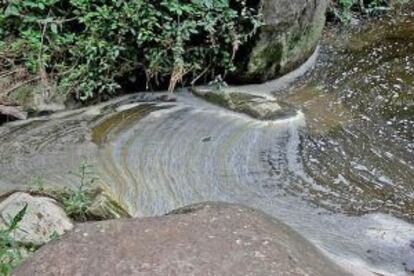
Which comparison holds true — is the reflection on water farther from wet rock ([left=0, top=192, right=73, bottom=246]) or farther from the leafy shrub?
wet rock ([left=0, top=192, right=73, bottom=246])

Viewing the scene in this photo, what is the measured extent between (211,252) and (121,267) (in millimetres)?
352

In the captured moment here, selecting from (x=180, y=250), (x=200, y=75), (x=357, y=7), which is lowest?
(x=180, y=250)

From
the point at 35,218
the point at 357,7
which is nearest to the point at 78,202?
the point at 35,218

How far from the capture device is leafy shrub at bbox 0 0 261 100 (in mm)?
5785

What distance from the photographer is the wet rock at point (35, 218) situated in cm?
363

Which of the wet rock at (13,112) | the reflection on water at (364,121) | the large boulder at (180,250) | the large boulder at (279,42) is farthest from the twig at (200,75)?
the large boulder at (180,250)

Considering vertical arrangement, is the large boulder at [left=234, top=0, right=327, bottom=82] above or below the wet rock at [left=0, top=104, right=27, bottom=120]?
above

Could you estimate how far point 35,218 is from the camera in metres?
3.76

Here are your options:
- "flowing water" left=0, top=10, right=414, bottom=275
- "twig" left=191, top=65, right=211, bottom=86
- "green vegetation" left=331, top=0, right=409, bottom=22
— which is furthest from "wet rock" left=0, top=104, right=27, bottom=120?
"green vegetation" left=331, top=0, right=409, bottom=22

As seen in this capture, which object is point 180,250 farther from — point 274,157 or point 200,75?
point 200,75

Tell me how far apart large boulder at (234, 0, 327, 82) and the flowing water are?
0.78 feet

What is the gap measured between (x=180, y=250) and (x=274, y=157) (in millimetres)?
2567

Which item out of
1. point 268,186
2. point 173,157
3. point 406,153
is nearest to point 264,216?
point 268,186

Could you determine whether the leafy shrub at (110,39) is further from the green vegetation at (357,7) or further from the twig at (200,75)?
the green vegetation at (357,7)
